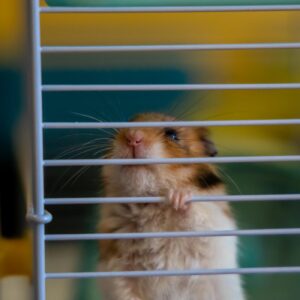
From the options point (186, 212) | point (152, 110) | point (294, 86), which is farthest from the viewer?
point (152, 110)

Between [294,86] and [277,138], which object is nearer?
[294,86]

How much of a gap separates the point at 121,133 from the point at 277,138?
0.37m

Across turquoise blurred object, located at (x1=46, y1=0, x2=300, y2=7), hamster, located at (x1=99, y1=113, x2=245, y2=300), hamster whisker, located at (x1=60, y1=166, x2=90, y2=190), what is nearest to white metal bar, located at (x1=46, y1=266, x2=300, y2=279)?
hamster, located at (x1=99, y1=113, x2=245, y2=300)

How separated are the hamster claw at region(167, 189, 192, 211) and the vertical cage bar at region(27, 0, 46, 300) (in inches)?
10.2

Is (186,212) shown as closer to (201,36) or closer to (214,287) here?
(214,287)

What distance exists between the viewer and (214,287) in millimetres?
1318

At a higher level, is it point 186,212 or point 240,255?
point 186,212

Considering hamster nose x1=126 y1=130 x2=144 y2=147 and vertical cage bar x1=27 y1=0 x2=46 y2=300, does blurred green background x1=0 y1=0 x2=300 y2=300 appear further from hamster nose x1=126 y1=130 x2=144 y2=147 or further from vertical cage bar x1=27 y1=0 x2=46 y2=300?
vertical cage bar x1=27 y1=0 x2=46 y2=300

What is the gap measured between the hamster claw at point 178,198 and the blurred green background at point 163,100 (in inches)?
9.7

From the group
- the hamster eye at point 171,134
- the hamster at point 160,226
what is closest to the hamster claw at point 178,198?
the hamster at point 160,226

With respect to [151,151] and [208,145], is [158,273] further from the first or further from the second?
[208,145]

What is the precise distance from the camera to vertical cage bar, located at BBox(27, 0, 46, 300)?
0.99m

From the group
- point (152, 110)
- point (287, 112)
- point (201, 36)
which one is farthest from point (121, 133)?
point (287, 112)

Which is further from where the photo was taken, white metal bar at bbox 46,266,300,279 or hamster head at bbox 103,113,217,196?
hamster head at bbox 103,113,217,196
